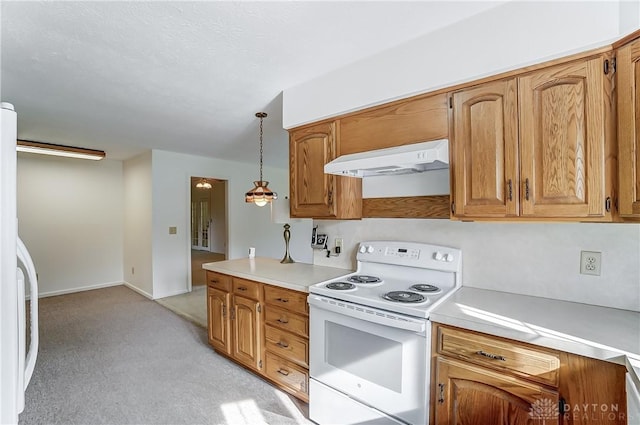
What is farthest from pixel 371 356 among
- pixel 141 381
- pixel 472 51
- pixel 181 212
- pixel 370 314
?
pixel 181 212

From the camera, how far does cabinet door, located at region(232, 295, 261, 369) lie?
7.79 feet

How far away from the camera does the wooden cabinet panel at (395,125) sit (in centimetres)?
179

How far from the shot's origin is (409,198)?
2.22 metres

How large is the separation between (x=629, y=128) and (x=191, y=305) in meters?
4.81

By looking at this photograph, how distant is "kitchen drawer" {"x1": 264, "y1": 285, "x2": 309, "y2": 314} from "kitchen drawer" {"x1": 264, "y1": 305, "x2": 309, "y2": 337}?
4 cm

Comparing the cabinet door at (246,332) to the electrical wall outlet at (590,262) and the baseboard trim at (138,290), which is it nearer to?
the electrical wall outlet at (590,262)

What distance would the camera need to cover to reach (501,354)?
51.3 inches

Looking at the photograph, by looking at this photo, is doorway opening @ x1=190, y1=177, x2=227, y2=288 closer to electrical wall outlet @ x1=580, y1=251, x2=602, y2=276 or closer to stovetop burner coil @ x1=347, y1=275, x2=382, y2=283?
stovetop burner coil @ x1=347, y1=275, x2=382, y2=283

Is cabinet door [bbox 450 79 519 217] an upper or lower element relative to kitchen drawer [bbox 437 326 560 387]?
upper

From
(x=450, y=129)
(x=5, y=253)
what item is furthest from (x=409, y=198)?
(x=5, y=253)

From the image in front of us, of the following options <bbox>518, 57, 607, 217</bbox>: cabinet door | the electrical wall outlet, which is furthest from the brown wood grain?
the electrical wall outlet

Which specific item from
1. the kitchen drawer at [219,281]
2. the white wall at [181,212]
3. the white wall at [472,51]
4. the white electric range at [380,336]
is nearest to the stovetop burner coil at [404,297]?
the white electric range at [380,336]

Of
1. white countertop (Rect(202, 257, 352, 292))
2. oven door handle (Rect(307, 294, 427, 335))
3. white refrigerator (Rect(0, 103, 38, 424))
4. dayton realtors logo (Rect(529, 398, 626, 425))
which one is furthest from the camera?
white countertop (Rect(202, 257, 352, 292))

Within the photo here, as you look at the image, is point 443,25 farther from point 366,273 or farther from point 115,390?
point 115,390
